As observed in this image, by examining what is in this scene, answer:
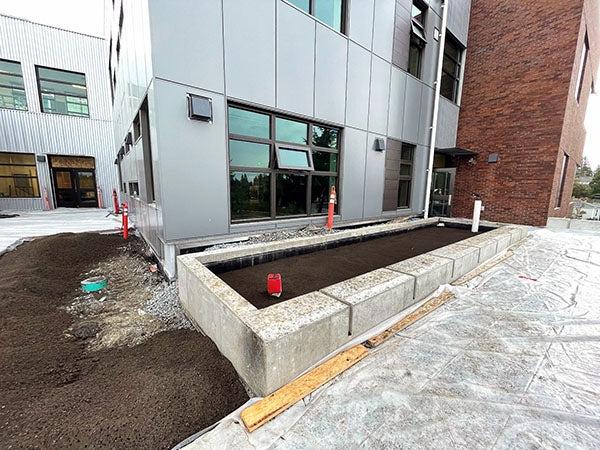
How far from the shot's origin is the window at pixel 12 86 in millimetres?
12016

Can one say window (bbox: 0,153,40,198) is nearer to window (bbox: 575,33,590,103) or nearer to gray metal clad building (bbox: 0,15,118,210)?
gray metal clad building (bbox: 0,15,118,210)

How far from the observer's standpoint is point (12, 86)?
12211 mm

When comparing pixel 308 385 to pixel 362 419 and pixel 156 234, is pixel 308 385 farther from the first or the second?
pixel 156 234

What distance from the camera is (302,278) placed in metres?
2.96

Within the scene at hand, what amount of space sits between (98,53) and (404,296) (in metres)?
18.9

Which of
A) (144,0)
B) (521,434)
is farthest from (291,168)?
(521,434)

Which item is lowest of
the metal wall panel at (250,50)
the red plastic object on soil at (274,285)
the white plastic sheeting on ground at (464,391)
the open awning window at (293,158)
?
the white plastic sheeting on ground at (464,391)

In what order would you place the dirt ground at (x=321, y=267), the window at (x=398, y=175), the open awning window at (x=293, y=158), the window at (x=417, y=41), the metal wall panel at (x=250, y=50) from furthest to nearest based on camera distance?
the window at (x=417, y=41), the window at (x=398, y=175), the open awning window at (x=293, y=158), the metal wall panel at (x=250, y=50), the dirt ground at (x=321, y=267)

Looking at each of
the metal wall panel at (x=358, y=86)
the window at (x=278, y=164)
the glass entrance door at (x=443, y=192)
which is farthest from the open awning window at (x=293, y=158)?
the glass entrance door at (x=443, y=192)

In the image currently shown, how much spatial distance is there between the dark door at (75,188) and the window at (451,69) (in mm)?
17684

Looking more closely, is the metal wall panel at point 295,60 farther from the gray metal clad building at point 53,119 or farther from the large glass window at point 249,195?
the gray metal clad building at point 53,119

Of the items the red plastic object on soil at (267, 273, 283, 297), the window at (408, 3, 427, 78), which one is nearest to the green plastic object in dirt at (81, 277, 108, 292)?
the red plastic object on soil at (267, 273, 283, 297)

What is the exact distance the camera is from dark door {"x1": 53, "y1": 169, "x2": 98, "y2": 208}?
1357cm

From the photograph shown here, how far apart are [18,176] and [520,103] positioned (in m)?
21.9
